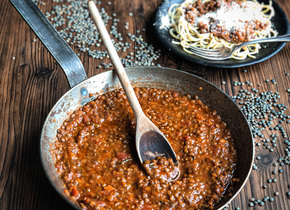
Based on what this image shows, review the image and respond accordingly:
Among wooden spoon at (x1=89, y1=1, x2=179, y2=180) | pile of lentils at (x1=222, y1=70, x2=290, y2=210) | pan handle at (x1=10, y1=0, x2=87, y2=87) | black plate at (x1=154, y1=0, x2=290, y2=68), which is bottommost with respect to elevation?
pile of lentils at (x1=222, y1=70, x2=290, y2=210)

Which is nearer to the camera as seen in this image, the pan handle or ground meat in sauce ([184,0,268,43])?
the pan handle

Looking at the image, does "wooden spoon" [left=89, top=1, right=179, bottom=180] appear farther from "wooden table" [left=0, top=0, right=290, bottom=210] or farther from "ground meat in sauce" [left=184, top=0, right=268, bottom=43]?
"ground meat in sauce" [left=184, top=0, right=268, bottom=43]

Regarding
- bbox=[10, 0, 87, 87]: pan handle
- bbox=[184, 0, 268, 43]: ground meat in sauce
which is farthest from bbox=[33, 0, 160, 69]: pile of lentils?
bbox=[10, 0, 87, 87]: pan handle

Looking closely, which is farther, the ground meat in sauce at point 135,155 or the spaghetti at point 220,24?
the spaghetti at point 220,24

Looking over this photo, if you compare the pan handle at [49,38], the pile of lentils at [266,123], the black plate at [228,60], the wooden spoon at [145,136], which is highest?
the pan handle at [49,38]

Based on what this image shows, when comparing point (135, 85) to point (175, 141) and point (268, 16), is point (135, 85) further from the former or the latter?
point (268, 16)

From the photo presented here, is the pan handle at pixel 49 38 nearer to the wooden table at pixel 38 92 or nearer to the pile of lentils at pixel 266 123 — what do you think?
the wooden table at pixel 38 92

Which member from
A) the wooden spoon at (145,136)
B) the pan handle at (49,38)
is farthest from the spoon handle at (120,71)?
the pan handle at (49,38)

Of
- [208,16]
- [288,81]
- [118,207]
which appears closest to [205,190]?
[118,207]
